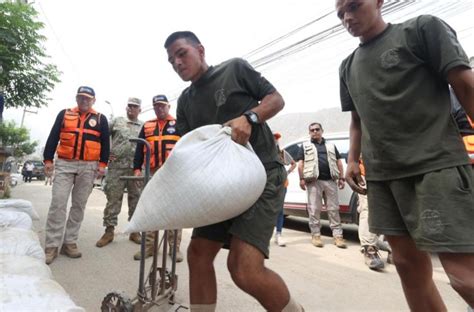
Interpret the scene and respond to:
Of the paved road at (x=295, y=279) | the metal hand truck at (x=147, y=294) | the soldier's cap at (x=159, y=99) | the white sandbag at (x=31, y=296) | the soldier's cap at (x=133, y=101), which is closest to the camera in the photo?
the white sandbag at (x=31, y=296)

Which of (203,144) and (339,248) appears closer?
(203,144)

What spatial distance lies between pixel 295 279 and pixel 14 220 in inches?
94.6

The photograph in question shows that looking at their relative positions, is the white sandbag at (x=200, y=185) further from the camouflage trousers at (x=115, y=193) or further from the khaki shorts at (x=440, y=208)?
the camouflage trousers at (x=115, y=193)

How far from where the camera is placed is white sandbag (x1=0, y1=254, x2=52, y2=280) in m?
1.42

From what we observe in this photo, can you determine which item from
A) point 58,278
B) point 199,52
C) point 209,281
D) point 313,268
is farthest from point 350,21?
point 58,278

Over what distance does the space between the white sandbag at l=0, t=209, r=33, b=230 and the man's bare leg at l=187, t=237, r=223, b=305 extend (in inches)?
55.9

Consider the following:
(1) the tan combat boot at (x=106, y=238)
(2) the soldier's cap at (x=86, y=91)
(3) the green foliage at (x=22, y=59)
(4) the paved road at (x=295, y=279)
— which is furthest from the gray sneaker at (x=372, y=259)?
(3) the green foliage at (x=22, y=59)

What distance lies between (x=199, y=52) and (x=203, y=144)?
27.5 inches

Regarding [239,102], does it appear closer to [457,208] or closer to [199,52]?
[199,52]

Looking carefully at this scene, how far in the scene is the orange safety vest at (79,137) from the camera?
356 cm

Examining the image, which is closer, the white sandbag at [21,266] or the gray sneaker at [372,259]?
the white sandbag at [21,266]

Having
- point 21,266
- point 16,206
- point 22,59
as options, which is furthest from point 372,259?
point 22,59

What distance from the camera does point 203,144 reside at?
4.55ft

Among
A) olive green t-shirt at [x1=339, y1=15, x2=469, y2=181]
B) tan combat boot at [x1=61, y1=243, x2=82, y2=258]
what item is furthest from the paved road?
olive green t-shirt at [x1=339, y1=15, x2=469, y2=181]
